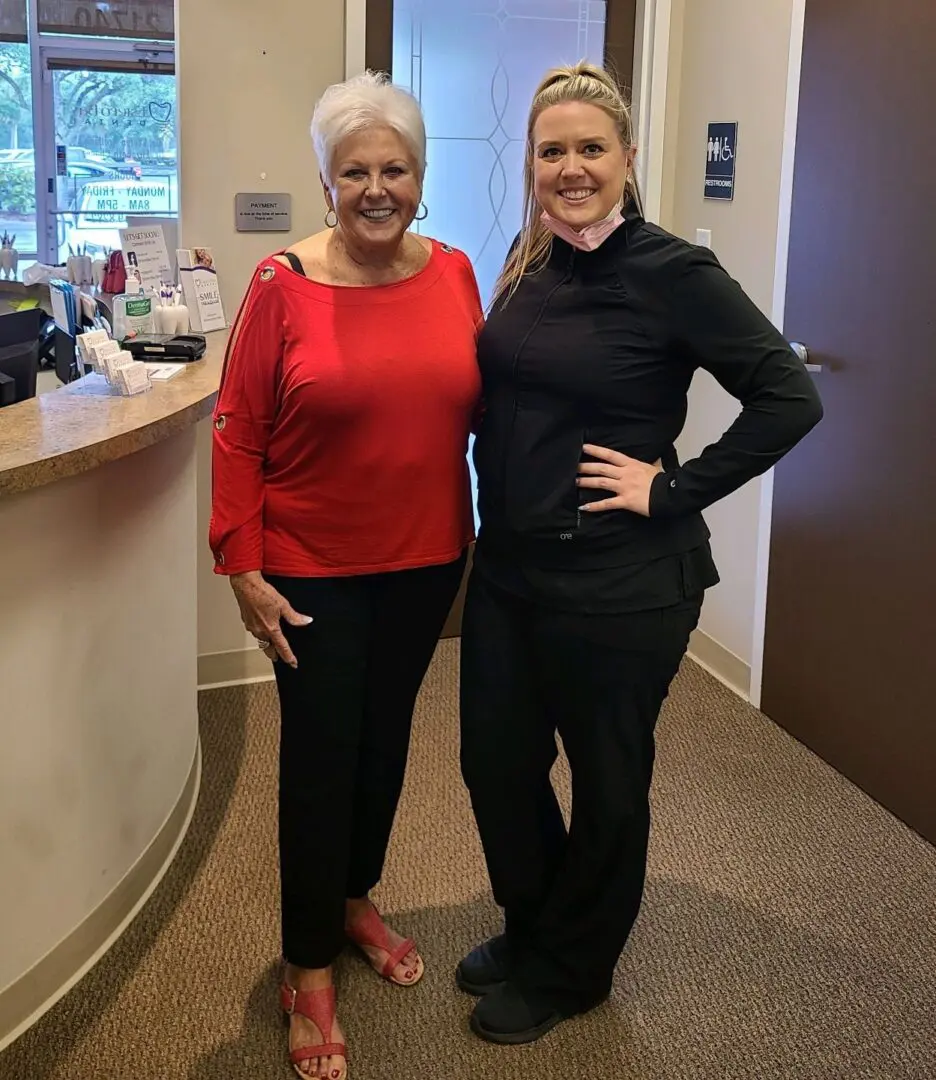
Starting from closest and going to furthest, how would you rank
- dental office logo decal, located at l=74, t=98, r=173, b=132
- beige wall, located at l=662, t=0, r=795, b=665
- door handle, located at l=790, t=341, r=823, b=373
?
door handle, located at l=790, t=341, r=823, b=373
beige wall, located at l=662, t=0, r=795, b=665
dental office logo decal, located at l=74, t=98, r=173, b=132

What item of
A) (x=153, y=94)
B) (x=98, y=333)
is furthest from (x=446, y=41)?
(x=153, y=94)

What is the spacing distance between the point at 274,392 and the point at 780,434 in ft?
2.26

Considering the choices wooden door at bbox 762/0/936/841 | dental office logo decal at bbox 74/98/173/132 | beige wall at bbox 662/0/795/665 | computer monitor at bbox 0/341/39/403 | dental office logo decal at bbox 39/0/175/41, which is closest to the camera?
computer monitor at bbox 0/341/39/403

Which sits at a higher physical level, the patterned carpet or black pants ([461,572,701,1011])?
black pants ([461,572,701,1011])

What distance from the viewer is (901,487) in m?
2.43

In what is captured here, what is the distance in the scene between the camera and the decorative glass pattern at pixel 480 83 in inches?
121

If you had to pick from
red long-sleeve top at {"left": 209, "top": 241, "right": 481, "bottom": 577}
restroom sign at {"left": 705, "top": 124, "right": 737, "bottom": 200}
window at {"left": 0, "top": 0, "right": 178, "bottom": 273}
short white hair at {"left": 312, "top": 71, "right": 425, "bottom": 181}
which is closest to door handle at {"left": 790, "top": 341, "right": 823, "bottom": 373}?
restroom sign at {"left": 705, "top": 124, "right": 737, "bottom": 200}

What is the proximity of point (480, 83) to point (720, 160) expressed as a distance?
723 mm

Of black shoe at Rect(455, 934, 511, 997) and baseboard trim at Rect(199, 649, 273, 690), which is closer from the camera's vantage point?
black shoe at Rect(455, 934, 511, 997)

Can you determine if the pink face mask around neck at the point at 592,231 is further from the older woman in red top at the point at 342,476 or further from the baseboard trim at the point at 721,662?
the baseboard trim at the point at 721,662

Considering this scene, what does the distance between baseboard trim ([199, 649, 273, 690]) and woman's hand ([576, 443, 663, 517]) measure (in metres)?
1.86

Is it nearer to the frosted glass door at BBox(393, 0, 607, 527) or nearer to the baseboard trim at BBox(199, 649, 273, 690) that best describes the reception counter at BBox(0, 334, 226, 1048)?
the baseboard trim at BBox(199, 649, 273, 690)

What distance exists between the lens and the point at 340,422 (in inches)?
58.8

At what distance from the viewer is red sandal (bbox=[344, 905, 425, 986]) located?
191cm
